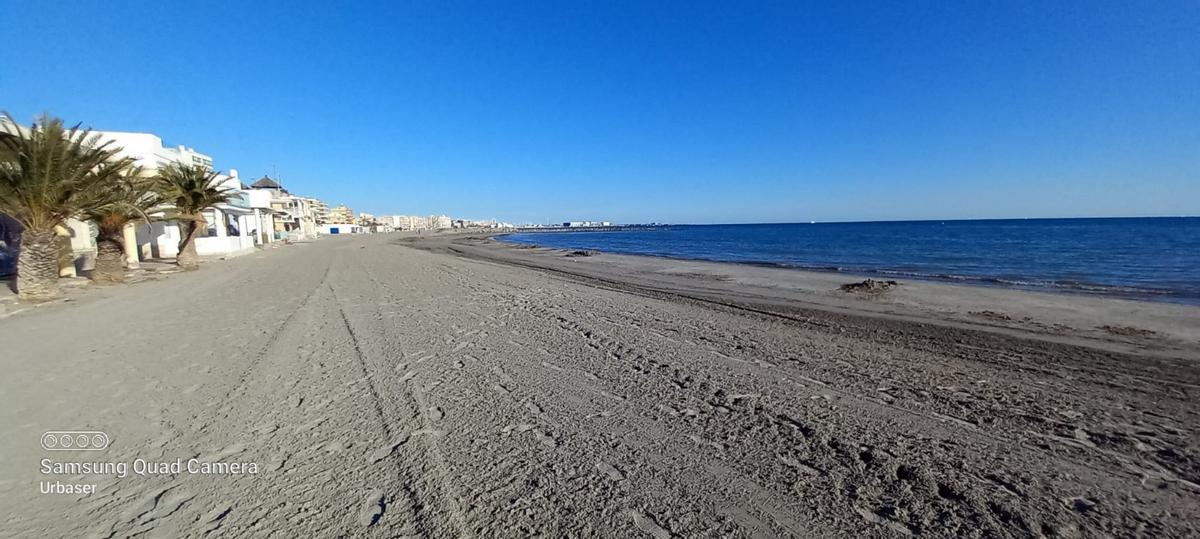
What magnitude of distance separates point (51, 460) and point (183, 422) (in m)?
0.73

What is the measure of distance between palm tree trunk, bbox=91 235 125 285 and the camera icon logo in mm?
13207

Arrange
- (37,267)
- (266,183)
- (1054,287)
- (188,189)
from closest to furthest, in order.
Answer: (37,267) < (1054,287) < (188,189) < (266,183)

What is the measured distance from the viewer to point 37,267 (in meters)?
10.1

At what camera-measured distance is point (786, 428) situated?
3.78 m

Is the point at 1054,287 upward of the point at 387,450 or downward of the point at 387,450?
downward

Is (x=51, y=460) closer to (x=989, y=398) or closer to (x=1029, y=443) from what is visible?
(x=1029, y=443)

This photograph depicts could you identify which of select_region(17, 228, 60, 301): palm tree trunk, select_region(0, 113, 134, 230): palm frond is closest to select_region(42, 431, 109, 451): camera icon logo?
select_region(17, 228, 60, 301): palm tree trunk

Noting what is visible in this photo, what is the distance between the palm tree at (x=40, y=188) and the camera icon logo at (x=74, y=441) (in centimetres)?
1034

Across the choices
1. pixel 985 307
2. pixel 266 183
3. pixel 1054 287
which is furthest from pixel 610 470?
pixel 266 183

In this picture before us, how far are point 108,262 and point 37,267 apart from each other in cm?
318

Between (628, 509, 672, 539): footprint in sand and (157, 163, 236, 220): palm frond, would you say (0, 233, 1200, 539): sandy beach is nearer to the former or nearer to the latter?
(628, 509, 672, 539): footprint in sand

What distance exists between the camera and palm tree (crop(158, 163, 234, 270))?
16.8 m

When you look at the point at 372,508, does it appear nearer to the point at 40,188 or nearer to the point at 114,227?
the point at 40,188

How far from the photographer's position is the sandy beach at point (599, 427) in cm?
265
